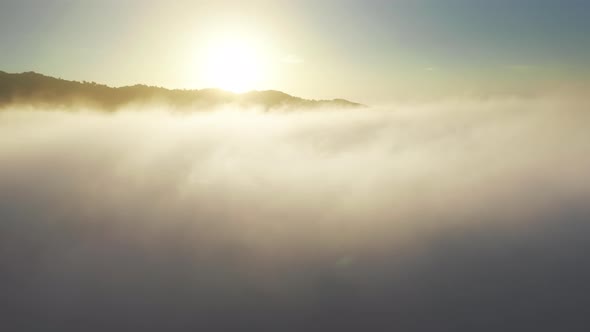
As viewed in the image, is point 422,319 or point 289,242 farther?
point 289,242

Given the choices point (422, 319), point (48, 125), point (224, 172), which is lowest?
point (422, 319)

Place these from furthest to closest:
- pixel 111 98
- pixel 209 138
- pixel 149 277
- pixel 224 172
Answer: pixel 111 98
pixel 209 138
pixel 224 172
pixel 149 277

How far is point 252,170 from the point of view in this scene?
95812mm

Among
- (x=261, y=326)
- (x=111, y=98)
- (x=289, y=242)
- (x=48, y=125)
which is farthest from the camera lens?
(x=111, y=98)

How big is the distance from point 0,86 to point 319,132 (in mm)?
132016

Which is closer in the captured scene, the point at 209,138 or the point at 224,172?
the point at 224,172

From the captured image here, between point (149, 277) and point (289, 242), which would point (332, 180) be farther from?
point (149, 277)

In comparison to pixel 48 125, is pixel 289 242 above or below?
below

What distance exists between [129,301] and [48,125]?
108288mm

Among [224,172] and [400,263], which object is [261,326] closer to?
[400,263]

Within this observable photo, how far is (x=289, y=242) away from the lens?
5588cm

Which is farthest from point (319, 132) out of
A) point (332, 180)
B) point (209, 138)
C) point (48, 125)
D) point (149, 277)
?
point (149, 277)

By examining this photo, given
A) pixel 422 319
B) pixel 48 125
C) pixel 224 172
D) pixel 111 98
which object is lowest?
pixel 422 319

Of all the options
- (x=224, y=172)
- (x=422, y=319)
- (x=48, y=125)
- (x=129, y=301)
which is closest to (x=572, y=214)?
(x=422, y=319)
